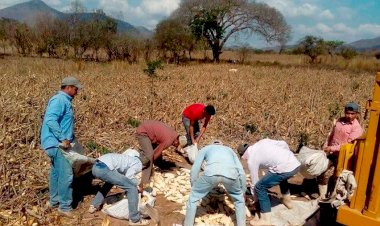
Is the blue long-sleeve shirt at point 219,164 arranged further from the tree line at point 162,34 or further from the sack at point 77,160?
the tree line at point 162,34

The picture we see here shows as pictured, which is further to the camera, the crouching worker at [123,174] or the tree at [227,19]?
the tree at [227,19]

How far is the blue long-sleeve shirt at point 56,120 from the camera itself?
4.79 meters

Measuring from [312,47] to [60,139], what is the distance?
127ft

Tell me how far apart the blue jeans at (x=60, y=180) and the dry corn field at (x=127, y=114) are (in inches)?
8.4

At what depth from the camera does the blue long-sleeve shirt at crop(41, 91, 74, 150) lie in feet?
15.7

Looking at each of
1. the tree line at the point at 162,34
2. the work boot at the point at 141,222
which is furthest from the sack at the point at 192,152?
the tree line at the point at 162,34

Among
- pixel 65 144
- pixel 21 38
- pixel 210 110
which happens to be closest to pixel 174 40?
pixel 21 38

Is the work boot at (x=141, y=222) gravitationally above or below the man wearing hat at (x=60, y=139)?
below

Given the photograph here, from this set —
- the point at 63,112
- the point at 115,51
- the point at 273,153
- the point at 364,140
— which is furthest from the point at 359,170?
the point at 115,51

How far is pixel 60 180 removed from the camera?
4.97 m

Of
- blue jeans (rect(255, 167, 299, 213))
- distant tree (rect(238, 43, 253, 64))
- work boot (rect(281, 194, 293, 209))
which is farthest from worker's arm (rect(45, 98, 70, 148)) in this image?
distant tree (rect(238, 43, 253, 64))

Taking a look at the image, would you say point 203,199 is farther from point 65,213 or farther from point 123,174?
point 65,213

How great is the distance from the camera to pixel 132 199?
16.1 ft

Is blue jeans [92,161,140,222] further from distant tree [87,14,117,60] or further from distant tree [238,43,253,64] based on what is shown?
distant tree [238,43,253,64]
